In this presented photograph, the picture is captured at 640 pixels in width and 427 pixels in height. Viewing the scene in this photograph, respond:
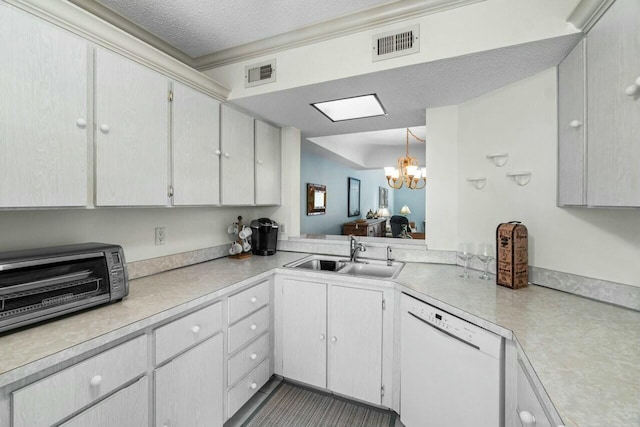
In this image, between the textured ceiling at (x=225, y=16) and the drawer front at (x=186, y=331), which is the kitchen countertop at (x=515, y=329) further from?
the textured ceiling at (x=225, y=16)

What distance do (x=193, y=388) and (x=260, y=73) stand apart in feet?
6.37

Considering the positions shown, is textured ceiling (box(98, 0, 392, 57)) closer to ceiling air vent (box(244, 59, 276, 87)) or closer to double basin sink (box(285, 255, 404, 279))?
ceiling air vent (box(244, 59, 276, 87))

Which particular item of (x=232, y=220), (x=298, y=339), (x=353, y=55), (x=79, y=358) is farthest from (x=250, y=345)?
(x=353, y=55)

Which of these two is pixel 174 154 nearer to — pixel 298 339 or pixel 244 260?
pixel 244 260

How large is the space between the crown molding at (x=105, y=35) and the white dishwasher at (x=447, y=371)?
189 centimetres

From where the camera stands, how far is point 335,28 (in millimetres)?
1698

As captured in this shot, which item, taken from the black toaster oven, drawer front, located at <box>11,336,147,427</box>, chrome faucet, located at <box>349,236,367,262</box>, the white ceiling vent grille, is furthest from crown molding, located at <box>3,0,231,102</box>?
chrome faucet, located at <box>349,236,367,262</box>

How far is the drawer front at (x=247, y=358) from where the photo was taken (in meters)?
1.70

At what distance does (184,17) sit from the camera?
1653 mm

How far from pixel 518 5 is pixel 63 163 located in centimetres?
220

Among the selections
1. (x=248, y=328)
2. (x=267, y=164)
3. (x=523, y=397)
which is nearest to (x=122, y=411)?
(x=248, y=328)

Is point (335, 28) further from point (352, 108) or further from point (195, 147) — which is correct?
point (195, 147)

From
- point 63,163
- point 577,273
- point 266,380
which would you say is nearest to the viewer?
point 63,163

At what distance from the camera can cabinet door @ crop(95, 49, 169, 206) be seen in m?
1.32
